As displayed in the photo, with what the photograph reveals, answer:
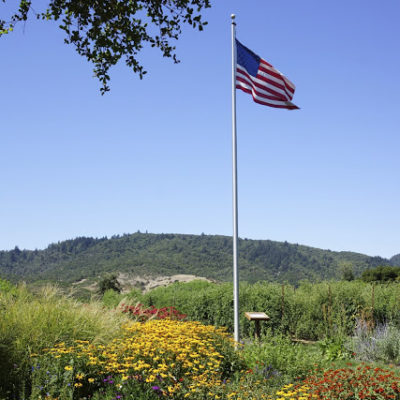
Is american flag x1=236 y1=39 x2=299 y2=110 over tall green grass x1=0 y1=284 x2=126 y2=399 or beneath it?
over

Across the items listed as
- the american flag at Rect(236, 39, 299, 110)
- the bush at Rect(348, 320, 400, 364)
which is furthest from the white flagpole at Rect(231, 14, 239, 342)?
the bush at Rect(348, 320, 400, 364)

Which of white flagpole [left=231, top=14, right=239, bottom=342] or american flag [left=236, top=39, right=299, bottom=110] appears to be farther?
american flag [left=236, top=39, right=299, bottom=110]

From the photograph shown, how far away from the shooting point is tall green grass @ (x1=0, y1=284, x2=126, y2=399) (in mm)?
5688

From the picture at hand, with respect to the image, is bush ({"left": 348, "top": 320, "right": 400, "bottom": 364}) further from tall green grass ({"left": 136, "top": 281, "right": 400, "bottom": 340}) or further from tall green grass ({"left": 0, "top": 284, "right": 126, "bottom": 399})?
tall green grass ({"left": 0, "top": 284, "right": 126, "bottom": 399})

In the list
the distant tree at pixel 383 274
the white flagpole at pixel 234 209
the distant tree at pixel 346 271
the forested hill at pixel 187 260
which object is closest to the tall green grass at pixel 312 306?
the white flagpole at pixel 234 209

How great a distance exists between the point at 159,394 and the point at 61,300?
11.2ft

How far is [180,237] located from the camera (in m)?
83.1

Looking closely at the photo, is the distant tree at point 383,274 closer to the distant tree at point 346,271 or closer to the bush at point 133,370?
the distant tree at point 346,271

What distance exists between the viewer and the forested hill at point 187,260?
2483 inches

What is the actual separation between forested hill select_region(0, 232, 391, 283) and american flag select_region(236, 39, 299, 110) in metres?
49.7

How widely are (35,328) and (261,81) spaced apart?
6.61 metres

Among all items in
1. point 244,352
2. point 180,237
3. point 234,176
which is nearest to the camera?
point 244,352

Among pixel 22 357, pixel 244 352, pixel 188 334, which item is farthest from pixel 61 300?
pixel 244 352

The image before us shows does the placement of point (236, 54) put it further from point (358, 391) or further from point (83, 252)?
point (83, 252)
